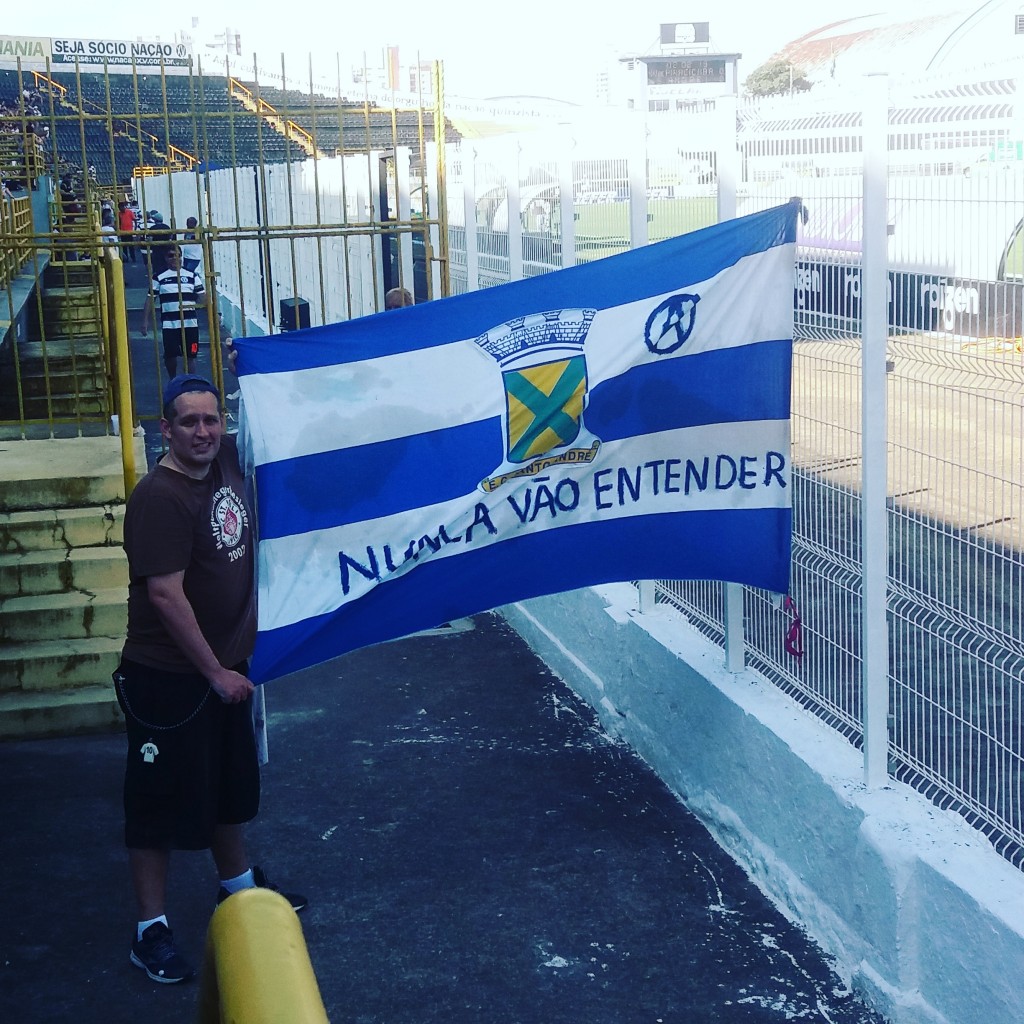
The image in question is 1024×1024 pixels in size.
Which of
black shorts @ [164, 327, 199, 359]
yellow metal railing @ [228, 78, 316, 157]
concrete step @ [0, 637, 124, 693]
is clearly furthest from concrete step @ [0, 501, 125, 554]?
black shorts @ [164, 327, 199, 359]

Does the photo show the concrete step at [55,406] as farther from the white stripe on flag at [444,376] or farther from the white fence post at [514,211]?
the white stripe on flag at [444,376]

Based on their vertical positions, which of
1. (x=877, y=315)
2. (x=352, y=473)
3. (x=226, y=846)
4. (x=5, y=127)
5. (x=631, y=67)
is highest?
(x=631, y=67)

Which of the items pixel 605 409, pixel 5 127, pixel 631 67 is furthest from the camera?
pixel 631 67

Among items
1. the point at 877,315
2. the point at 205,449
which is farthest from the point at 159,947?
the point at 877,315

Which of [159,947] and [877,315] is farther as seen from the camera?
[159,947]

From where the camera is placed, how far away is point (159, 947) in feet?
15.0

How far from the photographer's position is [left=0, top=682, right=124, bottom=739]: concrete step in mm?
6871

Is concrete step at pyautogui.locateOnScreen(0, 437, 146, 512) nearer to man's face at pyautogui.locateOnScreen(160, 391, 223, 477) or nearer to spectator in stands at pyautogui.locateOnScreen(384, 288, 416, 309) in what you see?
spectator in stands at pyautogui.locateOnScreen(384, 288, 416, 309)

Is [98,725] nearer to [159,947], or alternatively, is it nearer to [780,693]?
[159,947]

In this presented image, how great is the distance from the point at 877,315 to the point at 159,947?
3.01 metres

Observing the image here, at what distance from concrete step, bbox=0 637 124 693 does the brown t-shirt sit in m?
2.68

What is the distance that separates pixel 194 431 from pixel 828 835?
2396 millimetres

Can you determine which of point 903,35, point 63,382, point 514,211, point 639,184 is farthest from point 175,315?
point 903,35

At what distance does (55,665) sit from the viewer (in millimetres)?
7109
